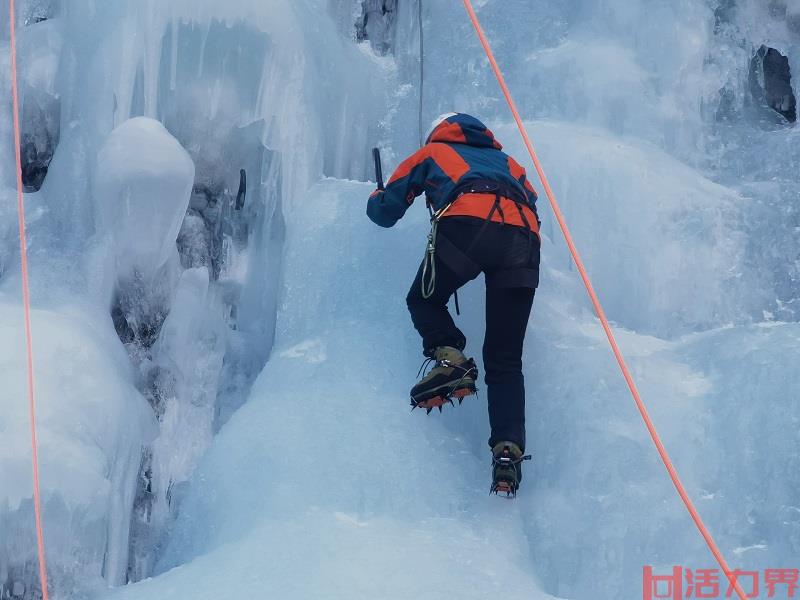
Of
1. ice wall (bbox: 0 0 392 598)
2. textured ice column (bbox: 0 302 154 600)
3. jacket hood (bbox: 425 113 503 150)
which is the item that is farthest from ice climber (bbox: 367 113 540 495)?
ice wall (bbox: 0 0 392 598)

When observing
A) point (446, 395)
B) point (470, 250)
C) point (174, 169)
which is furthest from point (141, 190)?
point (446, 395)

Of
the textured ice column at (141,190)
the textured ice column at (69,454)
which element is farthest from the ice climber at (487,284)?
the textured ice column at (141,190)

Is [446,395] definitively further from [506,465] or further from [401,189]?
[401,189]

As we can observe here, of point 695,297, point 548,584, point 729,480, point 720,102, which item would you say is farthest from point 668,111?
point 548,584

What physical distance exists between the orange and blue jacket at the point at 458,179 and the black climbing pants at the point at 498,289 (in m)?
0.05

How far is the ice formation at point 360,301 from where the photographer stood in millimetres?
2959

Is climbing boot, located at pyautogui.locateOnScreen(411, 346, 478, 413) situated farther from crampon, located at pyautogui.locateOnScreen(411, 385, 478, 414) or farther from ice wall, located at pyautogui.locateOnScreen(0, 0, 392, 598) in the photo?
ice wall, located at pyautogui.locateOnScreen(0, 0, 392, 598)

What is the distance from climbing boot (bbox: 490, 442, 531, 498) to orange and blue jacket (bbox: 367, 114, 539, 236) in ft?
2.27

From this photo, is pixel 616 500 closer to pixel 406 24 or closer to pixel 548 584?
pixel 548 584

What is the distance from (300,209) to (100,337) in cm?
98

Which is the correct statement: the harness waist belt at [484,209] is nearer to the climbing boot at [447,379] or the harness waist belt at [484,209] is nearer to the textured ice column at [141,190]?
the climbing boot at [447,379]

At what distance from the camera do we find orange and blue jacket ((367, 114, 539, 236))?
3086mm

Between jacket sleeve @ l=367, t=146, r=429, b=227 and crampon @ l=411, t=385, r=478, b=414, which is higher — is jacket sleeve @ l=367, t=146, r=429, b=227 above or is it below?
above

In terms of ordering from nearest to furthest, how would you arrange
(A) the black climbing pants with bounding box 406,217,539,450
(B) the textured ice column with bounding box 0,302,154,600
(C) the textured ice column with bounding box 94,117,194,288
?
(A) the black climbing pants with bounding box 406,217,539,450, (B) the textured ice column with bounding box 0,302,154,600, (C) the textured ice column with bounding box 94,117,194,288
